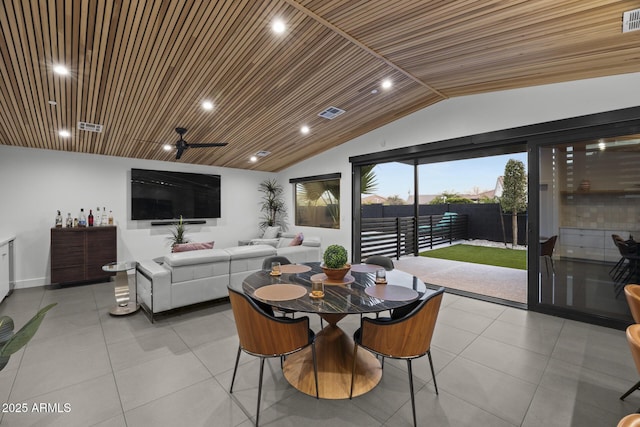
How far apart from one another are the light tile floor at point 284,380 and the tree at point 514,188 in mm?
6129

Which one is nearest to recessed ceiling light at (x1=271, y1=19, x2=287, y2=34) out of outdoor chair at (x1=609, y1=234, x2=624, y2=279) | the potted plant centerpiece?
the potted plant centerpiece

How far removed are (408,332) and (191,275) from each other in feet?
9.04

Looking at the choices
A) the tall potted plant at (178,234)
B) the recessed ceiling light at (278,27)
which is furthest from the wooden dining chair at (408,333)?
the tall potted plant at (178,234)

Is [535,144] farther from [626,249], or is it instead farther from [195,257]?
[195,257]

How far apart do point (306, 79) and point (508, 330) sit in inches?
148

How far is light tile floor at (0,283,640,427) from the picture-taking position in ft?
5.90

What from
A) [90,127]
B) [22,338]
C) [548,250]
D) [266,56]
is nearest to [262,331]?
[22,338]

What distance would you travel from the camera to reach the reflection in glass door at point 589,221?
122 inches

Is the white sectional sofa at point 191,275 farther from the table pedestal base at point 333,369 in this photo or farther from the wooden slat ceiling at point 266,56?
the wooden slat ceiling at point 266,56

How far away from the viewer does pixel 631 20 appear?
7.12 ft

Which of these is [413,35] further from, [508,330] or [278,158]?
[278,158]

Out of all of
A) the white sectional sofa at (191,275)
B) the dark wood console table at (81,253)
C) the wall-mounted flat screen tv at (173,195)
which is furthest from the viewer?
the wall-mounted flat screen tv at (173,195)

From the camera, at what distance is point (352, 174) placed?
5.85 m

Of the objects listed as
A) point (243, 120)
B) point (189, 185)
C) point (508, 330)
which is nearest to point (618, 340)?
point (508, 330)
